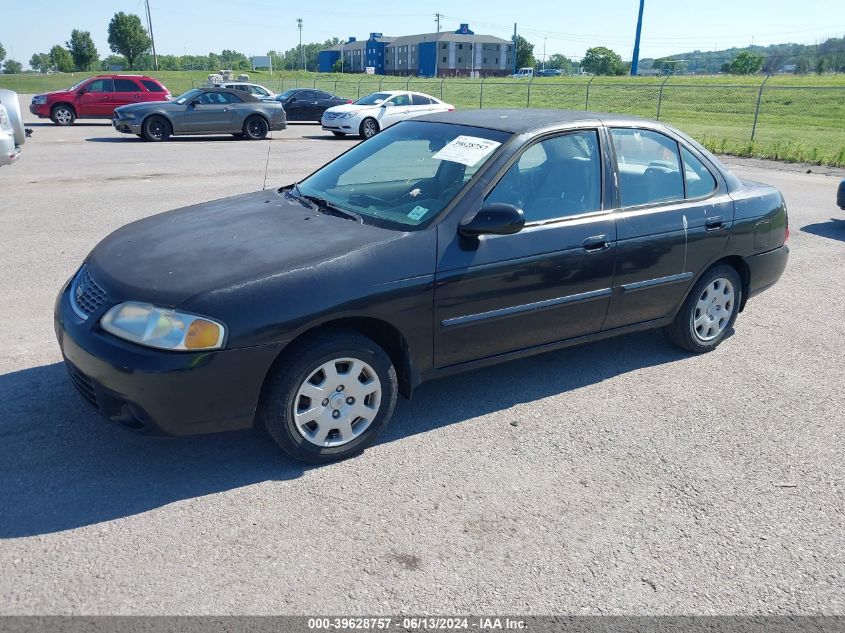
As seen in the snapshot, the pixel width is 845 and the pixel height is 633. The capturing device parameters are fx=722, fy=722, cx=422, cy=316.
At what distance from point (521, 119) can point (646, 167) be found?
91 cm

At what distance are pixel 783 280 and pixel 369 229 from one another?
5.14 meters

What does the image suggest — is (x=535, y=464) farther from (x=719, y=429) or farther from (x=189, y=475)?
(x=189, y=475)

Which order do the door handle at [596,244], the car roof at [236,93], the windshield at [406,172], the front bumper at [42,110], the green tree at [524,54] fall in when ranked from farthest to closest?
the green tree at [524,54] < the front bumper at [42,110] < the car roof at [236,93] < the door handle at [596,244] < the windshield at [406,172]

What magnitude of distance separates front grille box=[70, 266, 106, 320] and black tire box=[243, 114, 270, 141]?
57.5ft

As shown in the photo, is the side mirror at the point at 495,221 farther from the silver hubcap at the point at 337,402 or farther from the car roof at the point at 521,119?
the silver hubcap at the point at 337,402

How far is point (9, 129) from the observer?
9.42 meters

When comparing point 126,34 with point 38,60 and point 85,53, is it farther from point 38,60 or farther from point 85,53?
point 38,60

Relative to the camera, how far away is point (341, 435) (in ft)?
11.9

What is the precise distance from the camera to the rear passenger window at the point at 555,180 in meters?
4.13

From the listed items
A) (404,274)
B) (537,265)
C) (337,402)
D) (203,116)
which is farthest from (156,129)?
(337,402)

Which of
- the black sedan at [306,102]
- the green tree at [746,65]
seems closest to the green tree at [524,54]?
the green tree at [746,65]

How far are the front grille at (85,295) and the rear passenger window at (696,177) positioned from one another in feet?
12.2

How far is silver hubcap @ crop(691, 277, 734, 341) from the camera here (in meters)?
5.11

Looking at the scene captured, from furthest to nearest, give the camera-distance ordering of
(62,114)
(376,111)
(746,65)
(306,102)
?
(746,65) < (306,102) < (62,114) < (376,111)
